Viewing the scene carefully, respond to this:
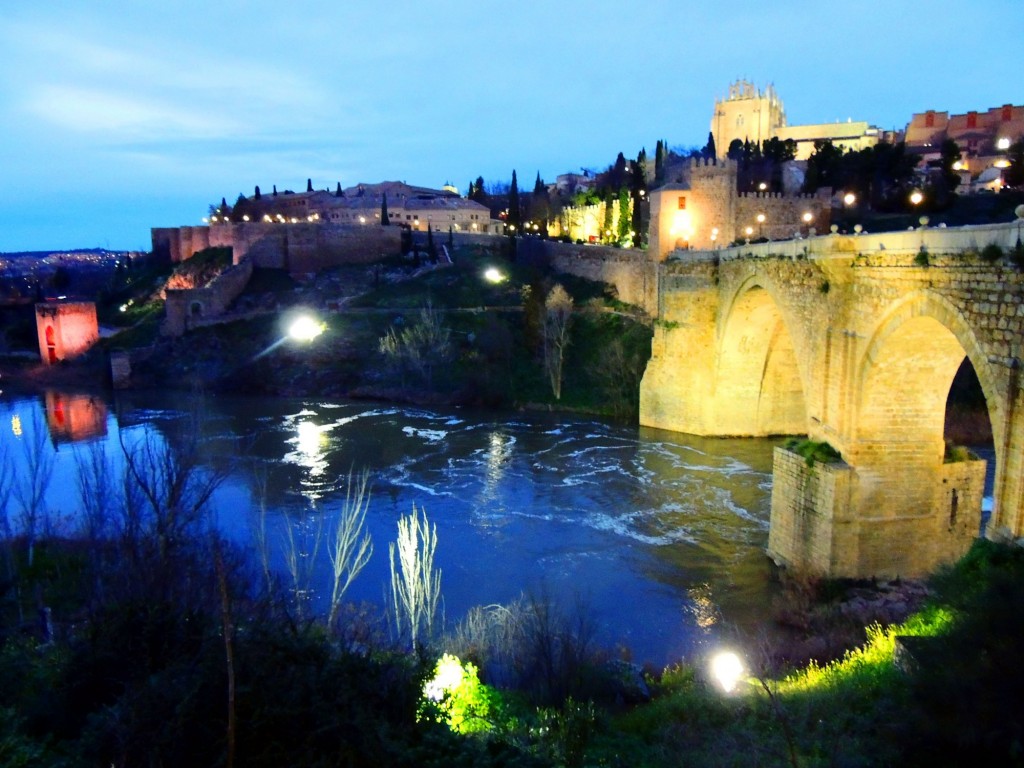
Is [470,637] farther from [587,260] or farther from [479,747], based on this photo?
[587,260]

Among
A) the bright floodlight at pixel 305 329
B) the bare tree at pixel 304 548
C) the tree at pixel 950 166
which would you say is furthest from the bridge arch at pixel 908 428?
the bright floodlight at pixel 305 329

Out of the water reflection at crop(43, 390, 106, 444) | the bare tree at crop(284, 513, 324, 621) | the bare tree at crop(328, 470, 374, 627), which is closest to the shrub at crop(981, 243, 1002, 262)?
the bare tree at crop(328, 470, 374, 627)

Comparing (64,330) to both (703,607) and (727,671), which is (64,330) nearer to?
(703,607)

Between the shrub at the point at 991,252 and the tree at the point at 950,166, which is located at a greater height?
the tree at the point at 950,166

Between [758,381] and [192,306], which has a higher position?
[192,306]

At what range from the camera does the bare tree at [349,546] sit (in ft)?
35.5

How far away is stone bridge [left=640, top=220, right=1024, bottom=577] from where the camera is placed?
919cm

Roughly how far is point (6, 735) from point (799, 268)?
1487cm

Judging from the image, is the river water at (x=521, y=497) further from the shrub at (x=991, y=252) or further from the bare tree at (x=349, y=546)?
the shrub at (x=991, y=252)

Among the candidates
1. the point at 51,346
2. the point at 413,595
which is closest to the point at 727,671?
the point at 413,595

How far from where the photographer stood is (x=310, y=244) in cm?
4225

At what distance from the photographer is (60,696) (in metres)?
5.69

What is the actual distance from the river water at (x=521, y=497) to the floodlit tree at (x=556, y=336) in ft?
6.44

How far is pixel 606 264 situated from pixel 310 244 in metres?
17.5
